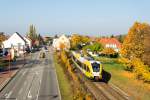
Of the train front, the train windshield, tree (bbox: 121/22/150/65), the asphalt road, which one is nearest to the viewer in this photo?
the asphalt road

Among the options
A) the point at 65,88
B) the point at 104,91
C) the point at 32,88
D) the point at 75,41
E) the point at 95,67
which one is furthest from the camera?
the point at 75,41

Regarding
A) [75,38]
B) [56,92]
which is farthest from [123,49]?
[75,38]

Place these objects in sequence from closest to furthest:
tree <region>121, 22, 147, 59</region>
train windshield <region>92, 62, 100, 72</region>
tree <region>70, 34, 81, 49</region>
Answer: train windshield <region>92, 62, 100, 72</region> < tree <region>121, 22, 147, 59</region> < tree <region>70, 34, 81, 49</region>

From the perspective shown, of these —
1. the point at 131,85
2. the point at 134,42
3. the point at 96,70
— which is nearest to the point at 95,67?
the point at 96,70

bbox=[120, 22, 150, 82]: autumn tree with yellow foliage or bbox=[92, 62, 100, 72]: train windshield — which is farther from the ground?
bbox=[120, 22, 150, 82]: autumn tree with yellow foliage

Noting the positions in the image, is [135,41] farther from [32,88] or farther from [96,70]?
[32,88]

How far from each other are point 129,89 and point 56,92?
31.2 ft

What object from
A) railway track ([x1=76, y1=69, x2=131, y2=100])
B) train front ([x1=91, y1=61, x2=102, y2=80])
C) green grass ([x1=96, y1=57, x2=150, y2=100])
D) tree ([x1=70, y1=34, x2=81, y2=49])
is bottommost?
railway track ([x1=76, y1=69, x2=131, y2=100])

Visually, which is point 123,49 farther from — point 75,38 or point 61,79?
point 75,38

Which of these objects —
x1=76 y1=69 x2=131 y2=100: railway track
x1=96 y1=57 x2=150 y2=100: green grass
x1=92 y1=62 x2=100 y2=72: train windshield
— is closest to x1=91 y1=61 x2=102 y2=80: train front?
x1=92 y1=62 x2=100 y2=72: train windshield

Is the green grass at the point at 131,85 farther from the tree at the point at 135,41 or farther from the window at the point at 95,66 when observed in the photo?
the tree at the point at 135,41

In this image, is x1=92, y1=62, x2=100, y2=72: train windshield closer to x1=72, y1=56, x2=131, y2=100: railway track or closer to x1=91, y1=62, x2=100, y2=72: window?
x1=91, y1=62, x2=100, y2=72: window

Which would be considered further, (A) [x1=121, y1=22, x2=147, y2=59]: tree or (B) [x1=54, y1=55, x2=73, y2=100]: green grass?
(A) [x1=121, y1=22, x2=147, y2=59]: tree

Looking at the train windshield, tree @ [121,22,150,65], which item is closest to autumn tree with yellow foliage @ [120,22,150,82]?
tree @ [121,22,150,65]
